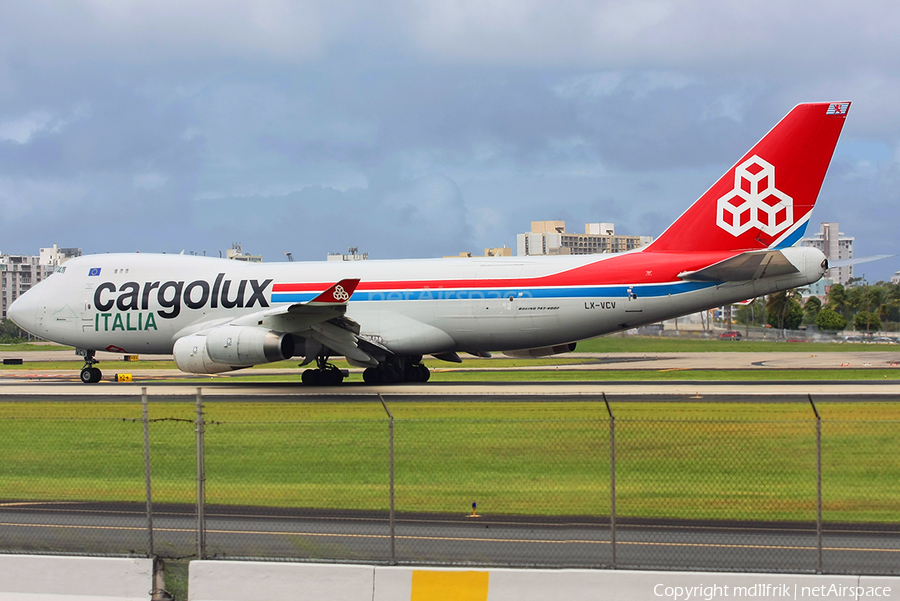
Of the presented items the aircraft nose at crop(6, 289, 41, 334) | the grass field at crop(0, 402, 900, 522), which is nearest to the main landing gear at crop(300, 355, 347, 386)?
the aircraft nose at crop(6, 289, 41, 334)

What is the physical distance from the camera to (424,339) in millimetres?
30953

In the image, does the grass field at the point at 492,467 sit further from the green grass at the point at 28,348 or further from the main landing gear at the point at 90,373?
the green grass at the point at 28,348

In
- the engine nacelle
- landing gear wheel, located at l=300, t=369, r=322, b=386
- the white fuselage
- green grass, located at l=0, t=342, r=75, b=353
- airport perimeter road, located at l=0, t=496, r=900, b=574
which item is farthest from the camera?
green grass, located at l=0, t=342, r=75, b=353

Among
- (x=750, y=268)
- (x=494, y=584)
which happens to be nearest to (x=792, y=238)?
(x=750, y=268)

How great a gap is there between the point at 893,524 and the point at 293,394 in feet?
64.5

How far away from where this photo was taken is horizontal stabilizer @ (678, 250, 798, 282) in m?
27.5

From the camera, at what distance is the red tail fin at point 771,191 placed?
28.6 m

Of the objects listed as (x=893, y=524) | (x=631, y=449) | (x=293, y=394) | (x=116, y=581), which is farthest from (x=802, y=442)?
(x=293, y=394)

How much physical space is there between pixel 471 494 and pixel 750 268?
18.2 metres

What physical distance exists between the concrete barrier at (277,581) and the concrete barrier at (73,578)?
585 millimetres

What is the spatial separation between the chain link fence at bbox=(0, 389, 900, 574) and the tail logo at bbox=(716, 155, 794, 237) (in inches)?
523

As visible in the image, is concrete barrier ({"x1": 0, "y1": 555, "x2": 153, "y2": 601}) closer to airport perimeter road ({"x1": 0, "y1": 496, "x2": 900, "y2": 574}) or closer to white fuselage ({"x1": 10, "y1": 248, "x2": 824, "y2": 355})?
airport perimeter road ({"x1": 0, "y1": 496, "x2": 900, "y2": 574})

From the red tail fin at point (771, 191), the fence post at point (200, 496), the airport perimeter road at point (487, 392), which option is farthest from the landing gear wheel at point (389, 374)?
the fence post at point (200, 496)

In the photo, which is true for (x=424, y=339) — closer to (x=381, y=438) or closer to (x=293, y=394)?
(x=293, y=394)
